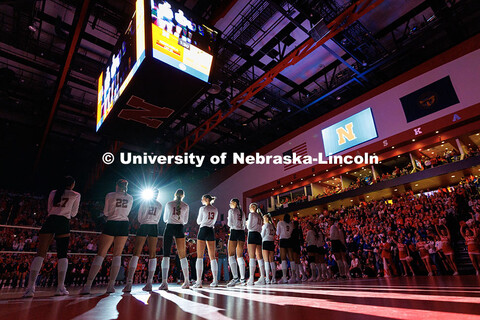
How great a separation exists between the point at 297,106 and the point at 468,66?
6.70m

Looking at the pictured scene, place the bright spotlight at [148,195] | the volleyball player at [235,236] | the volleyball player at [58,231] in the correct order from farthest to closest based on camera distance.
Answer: the volleyball player at [235,236]
the bright spotlight at [148,195]
the volleyball player at [58,231]

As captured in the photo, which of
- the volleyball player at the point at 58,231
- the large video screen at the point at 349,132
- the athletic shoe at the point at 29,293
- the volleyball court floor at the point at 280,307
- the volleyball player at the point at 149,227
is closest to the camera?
the volleyball court floor at the point at 280,307

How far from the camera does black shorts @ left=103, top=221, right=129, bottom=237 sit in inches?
168

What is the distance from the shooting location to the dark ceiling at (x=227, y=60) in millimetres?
8867

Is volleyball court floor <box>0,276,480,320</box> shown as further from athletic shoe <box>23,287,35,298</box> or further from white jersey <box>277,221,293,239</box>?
white jersey <box>277,221,293,239</box>

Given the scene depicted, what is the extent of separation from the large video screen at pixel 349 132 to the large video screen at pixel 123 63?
10780mm

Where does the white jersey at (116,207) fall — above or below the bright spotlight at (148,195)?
below

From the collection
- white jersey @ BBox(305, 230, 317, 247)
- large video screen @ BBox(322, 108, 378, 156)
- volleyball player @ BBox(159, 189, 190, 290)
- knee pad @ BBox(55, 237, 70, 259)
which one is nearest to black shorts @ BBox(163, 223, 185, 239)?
volleyball player @ BBox(159, 189, 190, 290)

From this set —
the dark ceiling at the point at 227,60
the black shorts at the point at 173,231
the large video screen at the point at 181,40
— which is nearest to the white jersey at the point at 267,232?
the black shorts at the point at 173,231


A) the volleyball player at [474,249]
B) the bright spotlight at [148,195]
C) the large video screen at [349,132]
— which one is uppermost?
the large video screen at [349,132]

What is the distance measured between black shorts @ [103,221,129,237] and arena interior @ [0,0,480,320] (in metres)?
0.02

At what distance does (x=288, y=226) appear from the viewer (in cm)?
688

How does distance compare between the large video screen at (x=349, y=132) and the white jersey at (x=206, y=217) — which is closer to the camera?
the white jersey at (x=206, y=217)

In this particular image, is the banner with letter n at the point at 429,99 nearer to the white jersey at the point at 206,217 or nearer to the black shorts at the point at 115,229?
the white jersey at the point at 206,217
